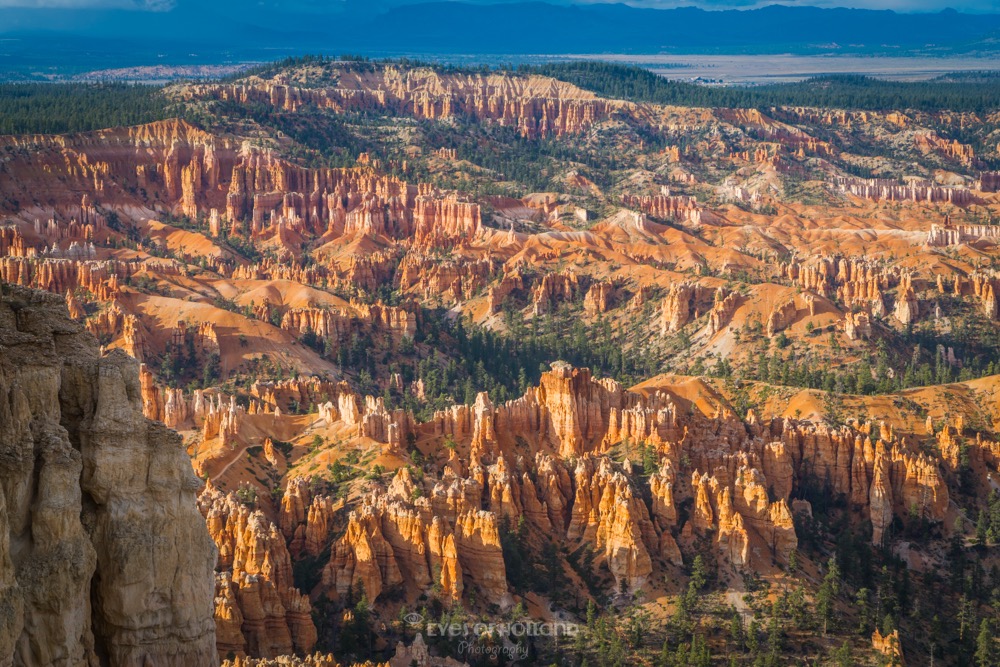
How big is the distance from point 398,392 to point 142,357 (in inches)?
836

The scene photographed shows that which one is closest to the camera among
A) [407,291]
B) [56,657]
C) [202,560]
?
[56,657]

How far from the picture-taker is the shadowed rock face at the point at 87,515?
27.4 meters

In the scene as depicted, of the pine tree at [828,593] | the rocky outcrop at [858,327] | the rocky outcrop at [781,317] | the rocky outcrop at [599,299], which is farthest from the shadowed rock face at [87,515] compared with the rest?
the rocky outcrop at [599,299]

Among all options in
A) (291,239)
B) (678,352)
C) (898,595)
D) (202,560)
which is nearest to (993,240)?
(678,352)

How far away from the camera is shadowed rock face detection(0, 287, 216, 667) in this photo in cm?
2744

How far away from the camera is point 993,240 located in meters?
197

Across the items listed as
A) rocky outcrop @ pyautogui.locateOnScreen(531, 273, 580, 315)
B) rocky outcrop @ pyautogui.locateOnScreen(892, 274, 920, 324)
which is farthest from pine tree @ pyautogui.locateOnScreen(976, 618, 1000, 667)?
rocky outcrop @ pyautogui.locateOnScreen(531, 273, 580, 315)

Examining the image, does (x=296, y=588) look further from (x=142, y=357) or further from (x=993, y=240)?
(x=993, y=240)

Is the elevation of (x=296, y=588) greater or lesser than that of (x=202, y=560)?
lesser

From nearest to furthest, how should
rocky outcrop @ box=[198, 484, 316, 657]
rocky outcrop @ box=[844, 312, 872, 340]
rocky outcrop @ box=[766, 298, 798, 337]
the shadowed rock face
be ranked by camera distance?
the shadowed rock face < rocky outcrop @ box=[198, 484, 316, 657] < rocky outcrop @ box=[844, 312, 872, 340] < rocky outcrop @ box=[766, 298, 798, 337]

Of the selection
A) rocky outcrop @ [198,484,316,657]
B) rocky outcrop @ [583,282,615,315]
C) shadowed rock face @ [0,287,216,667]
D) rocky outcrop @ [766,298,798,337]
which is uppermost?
shadowed rock face @ [0,287,216,667]

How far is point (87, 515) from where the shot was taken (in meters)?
29.4

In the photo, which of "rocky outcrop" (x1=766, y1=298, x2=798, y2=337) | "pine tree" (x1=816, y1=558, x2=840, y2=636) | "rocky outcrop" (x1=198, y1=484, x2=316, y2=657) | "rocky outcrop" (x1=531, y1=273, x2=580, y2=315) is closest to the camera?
"rocky outcrop" (x1=198, y1=484, x2=316, y2=657)

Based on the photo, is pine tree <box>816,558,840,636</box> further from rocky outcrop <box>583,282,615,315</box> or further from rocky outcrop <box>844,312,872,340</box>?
rocky outcrop <box>583,282,615,315</box>
